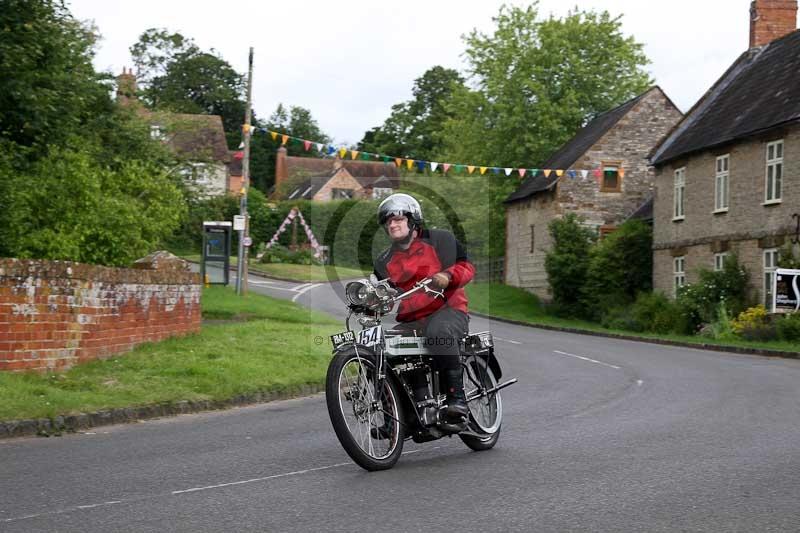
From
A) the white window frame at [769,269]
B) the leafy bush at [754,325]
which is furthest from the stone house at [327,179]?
the leafy bush at [754,325]

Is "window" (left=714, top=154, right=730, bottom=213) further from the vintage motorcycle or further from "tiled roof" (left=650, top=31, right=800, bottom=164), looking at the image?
the vintage motorcycle

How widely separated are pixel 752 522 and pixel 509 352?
17219mm

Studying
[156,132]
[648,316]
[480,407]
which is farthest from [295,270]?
[480,407]

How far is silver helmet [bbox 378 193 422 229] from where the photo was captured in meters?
7.73

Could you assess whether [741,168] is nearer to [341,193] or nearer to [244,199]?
[244,199]

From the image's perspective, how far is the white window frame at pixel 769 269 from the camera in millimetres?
29203

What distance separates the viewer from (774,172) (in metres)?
29.6

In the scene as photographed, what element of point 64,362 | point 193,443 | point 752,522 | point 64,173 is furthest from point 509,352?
point 752,522

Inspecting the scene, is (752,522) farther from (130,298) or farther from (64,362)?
(130,298)

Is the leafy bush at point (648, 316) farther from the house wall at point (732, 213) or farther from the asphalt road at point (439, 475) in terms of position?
the asphalt road at point (439, 475)

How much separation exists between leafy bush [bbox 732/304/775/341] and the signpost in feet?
2.16

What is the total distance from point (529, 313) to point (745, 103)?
600 inches

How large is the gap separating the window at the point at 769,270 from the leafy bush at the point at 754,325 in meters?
0.33

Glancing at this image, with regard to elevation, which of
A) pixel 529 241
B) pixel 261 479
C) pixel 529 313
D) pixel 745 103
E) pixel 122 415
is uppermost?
pixel 745 103
